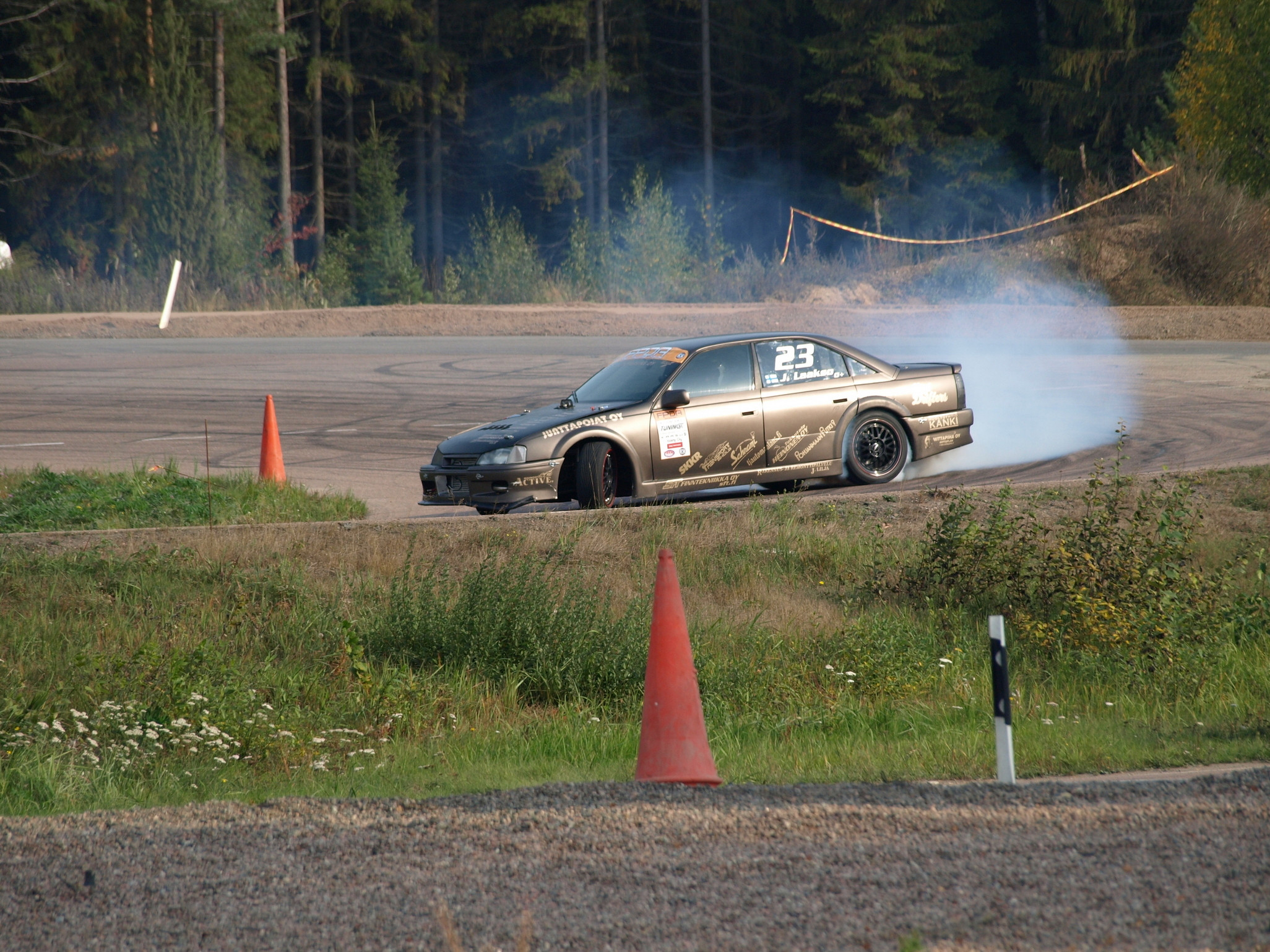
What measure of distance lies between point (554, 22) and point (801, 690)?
41.2 m

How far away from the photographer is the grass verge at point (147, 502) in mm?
10555

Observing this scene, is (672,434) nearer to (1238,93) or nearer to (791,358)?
(791,358)

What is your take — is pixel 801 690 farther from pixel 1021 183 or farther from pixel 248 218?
pixel 1021 183

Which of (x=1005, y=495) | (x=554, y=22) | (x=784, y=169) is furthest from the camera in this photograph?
(x=784, y=169)

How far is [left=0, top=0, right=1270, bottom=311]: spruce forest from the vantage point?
34.7m

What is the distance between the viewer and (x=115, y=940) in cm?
393

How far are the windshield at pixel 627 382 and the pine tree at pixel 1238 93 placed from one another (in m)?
18.0

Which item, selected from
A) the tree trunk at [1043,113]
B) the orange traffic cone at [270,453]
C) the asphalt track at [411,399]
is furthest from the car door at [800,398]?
the tree trunk at [1043,113]

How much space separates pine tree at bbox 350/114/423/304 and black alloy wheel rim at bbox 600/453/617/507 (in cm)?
2777

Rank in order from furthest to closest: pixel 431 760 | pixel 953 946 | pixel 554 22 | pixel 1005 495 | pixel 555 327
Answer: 1. pixel 554 22
2. pixel 555 327
3. pixel 1005 495
4. pixel 431 760
5. pixel 953 946

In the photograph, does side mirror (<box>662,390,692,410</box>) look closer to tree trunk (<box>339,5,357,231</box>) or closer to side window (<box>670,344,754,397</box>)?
side window (<box>670,344,754,397</box>)

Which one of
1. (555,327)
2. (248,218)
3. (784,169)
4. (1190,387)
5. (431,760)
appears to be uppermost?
(784,169)

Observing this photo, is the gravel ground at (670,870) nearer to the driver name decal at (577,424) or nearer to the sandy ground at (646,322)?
the driver name decal at (577,424)

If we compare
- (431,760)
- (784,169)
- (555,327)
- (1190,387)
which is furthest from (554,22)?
(431,760)
